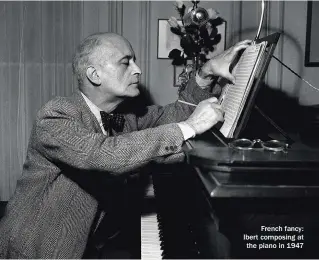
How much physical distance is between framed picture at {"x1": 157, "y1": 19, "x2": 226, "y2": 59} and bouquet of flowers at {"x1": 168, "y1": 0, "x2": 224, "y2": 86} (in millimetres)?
40

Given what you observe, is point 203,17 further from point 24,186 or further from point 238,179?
point 238,179

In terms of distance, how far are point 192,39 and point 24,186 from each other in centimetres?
232

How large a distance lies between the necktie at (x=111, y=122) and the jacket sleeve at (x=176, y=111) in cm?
26

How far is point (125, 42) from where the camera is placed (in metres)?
2.10

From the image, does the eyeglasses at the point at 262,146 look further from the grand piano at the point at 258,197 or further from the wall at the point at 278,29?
the wall at the point at 278,29

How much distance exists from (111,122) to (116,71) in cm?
26

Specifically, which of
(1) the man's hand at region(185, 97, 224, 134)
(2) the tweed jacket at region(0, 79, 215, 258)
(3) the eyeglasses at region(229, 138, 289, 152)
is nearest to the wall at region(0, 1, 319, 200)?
(2) the tweed jacket at region(0, 79, 215, 258)

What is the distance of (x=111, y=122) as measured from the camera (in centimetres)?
208

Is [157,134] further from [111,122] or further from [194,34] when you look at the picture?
[194,34]

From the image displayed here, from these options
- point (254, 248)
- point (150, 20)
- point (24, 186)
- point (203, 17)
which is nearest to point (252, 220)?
point (254, 248)

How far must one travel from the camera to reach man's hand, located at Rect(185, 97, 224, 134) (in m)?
1.49

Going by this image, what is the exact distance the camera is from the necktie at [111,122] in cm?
205

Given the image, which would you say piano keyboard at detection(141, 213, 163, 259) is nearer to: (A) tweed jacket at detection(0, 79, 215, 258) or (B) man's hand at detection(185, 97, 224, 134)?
(A) tweed jacket at detection(0, 79, 215, 258)

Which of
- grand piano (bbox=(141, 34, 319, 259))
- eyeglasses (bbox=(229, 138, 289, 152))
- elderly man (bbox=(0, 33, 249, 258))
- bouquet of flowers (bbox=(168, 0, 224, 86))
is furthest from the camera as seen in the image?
bouquet of flowers (bbox=(168, 0, 224, 86))
